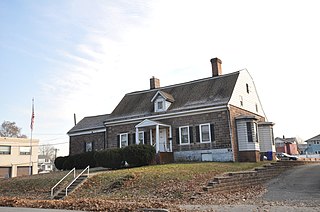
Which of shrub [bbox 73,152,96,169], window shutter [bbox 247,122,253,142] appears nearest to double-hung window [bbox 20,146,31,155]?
shrub [bbox 73,152,96,169]

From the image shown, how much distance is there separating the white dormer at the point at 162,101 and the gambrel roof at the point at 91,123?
266 inches

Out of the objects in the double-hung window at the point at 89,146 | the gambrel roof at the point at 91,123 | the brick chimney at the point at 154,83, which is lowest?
the double-hung window at the point at 89,146

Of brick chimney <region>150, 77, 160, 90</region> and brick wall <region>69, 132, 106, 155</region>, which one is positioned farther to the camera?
brick chimney <region>150, 77, 160, 90</region>

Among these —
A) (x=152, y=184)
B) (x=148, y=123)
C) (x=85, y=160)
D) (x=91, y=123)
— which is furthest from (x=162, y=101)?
(x=152, y=184)

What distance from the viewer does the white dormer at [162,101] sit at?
92.6 feet

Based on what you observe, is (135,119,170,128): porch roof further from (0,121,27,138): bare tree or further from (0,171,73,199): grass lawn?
(0,121,27,138): bare tree

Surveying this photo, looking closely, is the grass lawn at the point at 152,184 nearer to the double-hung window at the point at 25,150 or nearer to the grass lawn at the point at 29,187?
the grass lawn at the point at 29,187

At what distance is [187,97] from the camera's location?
28.4 meters

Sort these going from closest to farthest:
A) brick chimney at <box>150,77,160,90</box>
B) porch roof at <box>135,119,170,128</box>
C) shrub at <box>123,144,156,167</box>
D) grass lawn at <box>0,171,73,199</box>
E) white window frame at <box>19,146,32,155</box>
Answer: grass lawn at <box>0,171,73,199</box> < shrub at <box>123,144,156,167</box> < porch roof at <box>135,119,170,128</box> < brick chimney at <box>150,77,160,90</box> < white window frame at <box>19,146,32,155</box>

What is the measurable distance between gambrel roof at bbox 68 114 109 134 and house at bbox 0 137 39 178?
20540 mm

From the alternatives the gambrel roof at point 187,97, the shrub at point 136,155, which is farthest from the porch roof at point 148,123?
the shrub at point 136,155

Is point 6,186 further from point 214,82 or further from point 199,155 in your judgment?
point 214,82

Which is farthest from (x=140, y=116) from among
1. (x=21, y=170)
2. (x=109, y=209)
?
(x=21, y=170)

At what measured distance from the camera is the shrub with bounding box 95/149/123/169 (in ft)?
75.8
